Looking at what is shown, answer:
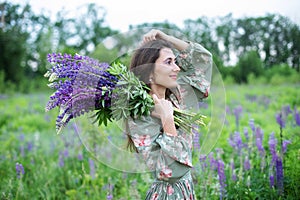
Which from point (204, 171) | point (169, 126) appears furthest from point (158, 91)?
point (204, 171)

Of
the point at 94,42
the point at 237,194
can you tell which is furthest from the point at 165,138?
the point at 94,42

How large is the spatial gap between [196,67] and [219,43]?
901cm

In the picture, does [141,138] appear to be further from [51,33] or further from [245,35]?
[51,33]

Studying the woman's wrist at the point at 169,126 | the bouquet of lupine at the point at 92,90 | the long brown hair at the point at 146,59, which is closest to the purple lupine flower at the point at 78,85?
the bouquet of lupine at the point at 92,90

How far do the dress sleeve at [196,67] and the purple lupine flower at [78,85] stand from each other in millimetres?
489

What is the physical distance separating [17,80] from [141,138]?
18.2 metres

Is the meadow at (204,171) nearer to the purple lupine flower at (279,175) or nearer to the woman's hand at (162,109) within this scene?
the purple lupine flower at (279,175)

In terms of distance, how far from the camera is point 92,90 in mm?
1640

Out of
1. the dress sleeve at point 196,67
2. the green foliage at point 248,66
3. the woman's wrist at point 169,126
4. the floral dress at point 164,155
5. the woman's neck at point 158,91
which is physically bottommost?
the green foliage at point 248,66

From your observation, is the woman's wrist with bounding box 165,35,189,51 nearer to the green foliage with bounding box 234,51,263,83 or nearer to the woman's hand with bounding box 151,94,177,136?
the woman's hand with bounding box 151,94,177,136

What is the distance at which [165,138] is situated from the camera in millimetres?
1654

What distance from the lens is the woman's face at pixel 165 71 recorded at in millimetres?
1776

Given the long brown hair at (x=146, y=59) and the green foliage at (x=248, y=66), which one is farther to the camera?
the green foliage at (x=248, y=66)

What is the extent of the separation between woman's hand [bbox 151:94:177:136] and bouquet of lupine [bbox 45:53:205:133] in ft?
0.11
